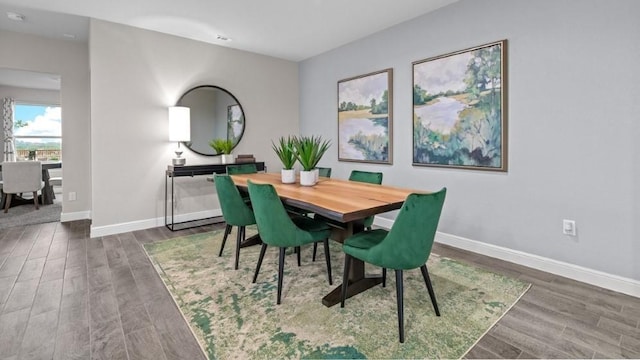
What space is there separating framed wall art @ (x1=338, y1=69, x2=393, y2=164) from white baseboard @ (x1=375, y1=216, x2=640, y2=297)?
1.26 m

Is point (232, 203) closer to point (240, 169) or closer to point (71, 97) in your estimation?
point (240, 169)

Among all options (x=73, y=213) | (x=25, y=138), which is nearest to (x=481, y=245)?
(x=73, y=213)

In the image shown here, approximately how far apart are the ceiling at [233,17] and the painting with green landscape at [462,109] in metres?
0.64

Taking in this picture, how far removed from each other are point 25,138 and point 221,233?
268 inches

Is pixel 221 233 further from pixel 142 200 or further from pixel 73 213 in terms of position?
pixel 73 213

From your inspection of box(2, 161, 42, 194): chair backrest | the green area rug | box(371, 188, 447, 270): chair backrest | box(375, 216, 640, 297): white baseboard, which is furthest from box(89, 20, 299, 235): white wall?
box(371, 188, 447, 270): chair backrest

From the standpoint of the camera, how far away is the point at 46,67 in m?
4.28

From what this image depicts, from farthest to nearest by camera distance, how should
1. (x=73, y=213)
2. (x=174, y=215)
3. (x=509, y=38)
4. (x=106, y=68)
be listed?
(x=73, y=213), (x=174, y=215), (x=106, y=68), (x=509, y=38)

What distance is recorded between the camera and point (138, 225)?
4070 mm

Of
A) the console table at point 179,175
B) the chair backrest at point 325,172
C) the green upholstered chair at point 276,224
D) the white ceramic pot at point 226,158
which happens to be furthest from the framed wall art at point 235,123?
the green upholstered chair at point 276,224

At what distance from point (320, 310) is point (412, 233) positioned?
2.63 feet

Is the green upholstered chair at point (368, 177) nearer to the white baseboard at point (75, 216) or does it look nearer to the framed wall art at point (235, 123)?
the framed wall art at point (235, 123)

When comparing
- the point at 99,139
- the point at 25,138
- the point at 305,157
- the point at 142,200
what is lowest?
the point at 142,200

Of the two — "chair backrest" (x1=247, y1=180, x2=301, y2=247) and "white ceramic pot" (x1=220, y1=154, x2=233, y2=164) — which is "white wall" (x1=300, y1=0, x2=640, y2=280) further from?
"white ceramic pot" (x1=220, y1=154, x2=233, y2=164)
